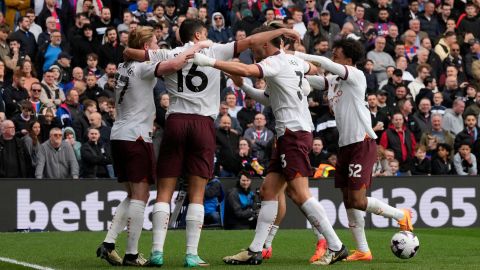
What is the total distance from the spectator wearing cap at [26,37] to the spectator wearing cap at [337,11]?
23.7 feet

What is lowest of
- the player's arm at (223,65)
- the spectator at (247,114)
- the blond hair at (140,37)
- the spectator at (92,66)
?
the spectator at (247,114)

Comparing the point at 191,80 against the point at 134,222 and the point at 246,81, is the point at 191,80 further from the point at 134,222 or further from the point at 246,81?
the point at 246,81

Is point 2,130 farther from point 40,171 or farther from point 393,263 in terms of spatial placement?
point 393,263

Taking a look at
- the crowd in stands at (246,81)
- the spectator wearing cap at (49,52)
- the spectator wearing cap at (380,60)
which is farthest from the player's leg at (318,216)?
the spectator wearing cap at (380,60)

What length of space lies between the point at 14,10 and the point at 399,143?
8.67 meters

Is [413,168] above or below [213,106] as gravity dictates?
below

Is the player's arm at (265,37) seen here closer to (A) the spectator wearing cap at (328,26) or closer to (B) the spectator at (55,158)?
(B) the spectator at (55,158)

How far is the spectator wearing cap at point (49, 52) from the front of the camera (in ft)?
79.9

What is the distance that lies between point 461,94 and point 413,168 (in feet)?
11.1

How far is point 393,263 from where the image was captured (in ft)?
43.3

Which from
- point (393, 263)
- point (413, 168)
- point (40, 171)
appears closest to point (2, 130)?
point (40, 171)

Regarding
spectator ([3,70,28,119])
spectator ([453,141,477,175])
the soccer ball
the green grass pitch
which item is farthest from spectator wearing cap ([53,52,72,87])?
the soccer ball

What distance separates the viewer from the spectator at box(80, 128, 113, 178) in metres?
21.4

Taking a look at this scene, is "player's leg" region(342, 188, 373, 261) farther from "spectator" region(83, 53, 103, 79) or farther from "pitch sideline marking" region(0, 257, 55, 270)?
"spectator" region(83, 53, 103, 79)
